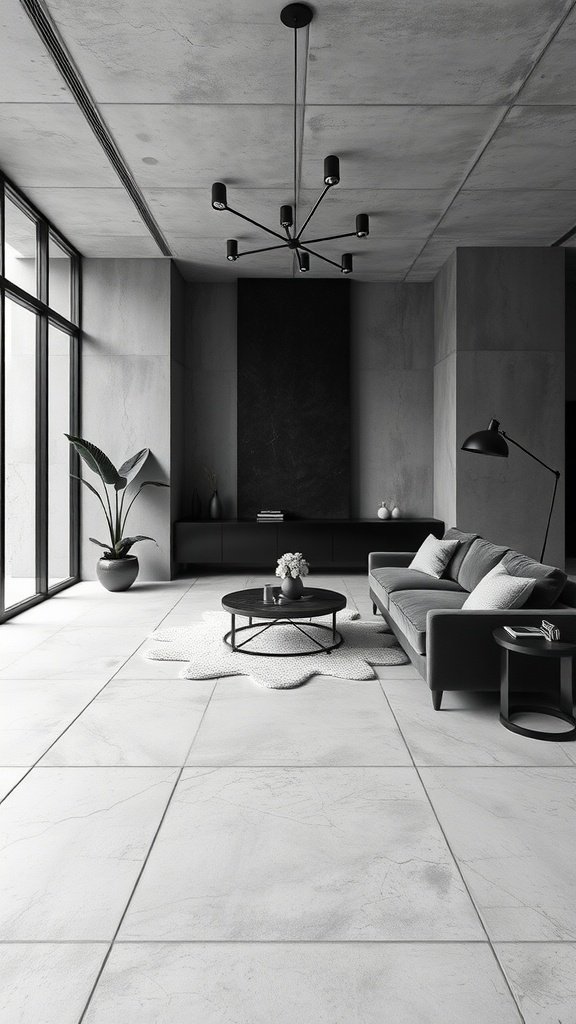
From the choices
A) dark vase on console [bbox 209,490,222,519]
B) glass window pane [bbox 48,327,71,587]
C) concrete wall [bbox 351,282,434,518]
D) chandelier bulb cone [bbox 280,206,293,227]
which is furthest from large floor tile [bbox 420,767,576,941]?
concrete wall [bbox 351,282,434,518]

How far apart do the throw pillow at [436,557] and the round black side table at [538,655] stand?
1896 mm

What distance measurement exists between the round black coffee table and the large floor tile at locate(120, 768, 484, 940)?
1634mm

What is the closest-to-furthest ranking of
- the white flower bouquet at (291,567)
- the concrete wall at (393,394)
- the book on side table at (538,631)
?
the book on side table at (538,631), the white flower bouquet at (291,567), the concrete wall at (393,394)

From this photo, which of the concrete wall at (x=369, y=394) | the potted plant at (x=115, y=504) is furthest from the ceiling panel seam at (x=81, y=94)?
the concrete wall at (x=369, y=394)

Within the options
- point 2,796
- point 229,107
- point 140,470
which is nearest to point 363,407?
point 140,470

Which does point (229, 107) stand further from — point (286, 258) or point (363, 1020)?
point (363, 1020)

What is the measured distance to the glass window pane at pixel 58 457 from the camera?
7238 millimetres

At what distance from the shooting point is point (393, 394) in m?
8.60

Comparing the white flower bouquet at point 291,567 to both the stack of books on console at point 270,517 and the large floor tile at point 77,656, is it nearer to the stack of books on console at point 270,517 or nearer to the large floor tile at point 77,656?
the large floor tile at point 77,656

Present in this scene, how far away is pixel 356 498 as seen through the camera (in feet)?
28.3

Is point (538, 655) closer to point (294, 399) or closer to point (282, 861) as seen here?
point (282, 861)

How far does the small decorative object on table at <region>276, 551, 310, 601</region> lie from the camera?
4.75 metres

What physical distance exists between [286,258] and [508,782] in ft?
19.9

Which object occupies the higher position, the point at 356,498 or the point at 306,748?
the point at 356,498
